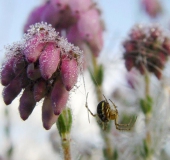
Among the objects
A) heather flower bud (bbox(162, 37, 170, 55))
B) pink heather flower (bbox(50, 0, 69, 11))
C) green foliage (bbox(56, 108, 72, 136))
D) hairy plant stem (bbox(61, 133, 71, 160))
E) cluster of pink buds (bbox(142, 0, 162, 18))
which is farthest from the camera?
cluster of pink buds (bbox(142, 0, 162, 18))

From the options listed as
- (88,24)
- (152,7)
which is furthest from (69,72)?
(152,7)

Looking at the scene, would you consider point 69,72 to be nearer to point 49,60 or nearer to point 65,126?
point 49,60

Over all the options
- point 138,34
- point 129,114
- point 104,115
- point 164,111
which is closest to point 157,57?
point 138,34

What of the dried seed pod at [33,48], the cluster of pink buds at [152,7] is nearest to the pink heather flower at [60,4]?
the dried seed pod at [33,48]

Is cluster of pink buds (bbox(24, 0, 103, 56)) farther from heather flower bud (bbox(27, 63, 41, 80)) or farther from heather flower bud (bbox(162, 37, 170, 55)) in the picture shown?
heather flower bud (bbox(27, 63, 41, 80))

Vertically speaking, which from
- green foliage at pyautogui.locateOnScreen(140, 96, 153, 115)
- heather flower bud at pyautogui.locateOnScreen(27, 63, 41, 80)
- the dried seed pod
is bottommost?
green foliage at pyautogui.locateOnScreen(140, 96, 153, 115)

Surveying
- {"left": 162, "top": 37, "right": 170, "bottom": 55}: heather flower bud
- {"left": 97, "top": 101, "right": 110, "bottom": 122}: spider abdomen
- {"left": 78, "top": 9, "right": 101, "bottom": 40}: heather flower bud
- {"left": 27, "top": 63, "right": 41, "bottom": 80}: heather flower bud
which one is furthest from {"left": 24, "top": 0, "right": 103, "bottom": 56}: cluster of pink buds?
{"left": 27, "top": 63, "right": 41, "bottom": 80}: heather flower bud

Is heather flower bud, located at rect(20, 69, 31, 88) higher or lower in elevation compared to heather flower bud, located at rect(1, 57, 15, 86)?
lower

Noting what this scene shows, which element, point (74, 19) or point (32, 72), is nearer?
point (32, 72)

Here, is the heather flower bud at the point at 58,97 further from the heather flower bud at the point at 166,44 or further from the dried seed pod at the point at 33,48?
the heather flower bud at the point at 166,44
